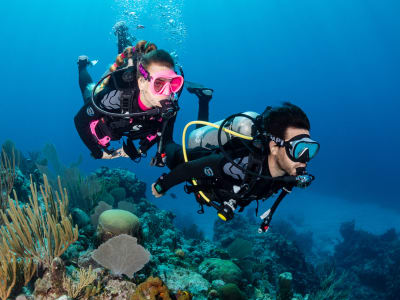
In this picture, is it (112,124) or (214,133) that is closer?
(214,133)

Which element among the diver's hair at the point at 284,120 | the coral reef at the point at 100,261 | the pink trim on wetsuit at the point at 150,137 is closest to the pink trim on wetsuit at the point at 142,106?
the pink trim on wetsuit at the point at 150,137

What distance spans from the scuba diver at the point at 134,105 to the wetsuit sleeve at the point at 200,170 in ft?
2.30

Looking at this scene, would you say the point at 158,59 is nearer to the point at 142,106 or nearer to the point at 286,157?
the point at 142,106

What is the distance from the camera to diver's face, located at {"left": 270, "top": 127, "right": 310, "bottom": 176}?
2.64 meters

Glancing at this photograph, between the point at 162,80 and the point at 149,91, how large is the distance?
241 mm

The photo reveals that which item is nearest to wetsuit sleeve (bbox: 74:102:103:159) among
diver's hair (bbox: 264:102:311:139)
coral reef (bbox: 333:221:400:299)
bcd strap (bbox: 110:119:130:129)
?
bcd strap (bbox: 110:119:130:129)

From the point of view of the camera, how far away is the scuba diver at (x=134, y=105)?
358 cm

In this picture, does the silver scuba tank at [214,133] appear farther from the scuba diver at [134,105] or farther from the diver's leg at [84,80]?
the diver's leg at [84,80]

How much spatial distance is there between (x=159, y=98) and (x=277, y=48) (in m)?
128

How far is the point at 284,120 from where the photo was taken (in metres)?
2.70

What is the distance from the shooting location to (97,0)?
97.6m

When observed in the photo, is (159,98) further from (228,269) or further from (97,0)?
(97,0)

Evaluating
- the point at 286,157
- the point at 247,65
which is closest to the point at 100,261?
the point at 286,157

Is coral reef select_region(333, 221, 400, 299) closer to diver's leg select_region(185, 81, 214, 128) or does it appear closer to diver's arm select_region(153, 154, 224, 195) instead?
diver's leg select_region(185, 81, 214, 128)
